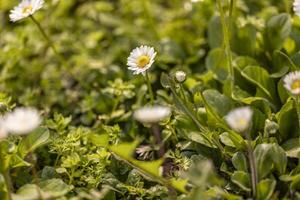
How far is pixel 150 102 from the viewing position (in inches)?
71.1

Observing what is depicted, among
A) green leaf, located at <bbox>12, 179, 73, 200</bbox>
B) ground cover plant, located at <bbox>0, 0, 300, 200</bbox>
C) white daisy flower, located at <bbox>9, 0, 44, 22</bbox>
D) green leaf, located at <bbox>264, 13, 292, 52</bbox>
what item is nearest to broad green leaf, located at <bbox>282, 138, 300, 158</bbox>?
ground cover plant, located at <bbox>0, 0, 300, 200</bbox>

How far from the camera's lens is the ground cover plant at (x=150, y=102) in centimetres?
145

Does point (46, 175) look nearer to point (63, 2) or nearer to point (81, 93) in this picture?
point (81, 93)

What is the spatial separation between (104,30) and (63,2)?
0.80 feet

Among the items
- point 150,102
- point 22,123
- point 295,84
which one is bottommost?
point 150,102

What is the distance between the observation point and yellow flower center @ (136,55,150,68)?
170 cm

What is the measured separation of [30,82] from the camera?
7.72 feet

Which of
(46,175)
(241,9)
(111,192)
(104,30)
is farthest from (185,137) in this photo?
(104,30)

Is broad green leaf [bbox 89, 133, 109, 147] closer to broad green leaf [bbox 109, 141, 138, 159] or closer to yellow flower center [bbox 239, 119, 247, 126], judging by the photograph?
broad green leaf [bbox 109, 141, 138, 159]

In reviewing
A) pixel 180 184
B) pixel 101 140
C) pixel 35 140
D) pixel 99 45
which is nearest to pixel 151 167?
pixel 180 184

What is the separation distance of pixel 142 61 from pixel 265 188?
1.82 feet

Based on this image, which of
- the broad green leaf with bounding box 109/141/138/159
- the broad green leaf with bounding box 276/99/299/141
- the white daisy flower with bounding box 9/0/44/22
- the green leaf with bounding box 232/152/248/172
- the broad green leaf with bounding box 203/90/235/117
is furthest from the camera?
the white daisy flower with bounding box 9/0/44/22

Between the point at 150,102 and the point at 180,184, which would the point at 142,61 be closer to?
the point at 150,102

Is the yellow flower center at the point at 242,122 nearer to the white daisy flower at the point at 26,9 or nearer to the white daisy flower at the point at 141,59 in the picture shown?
the white daisy flower at the point at 141,59
